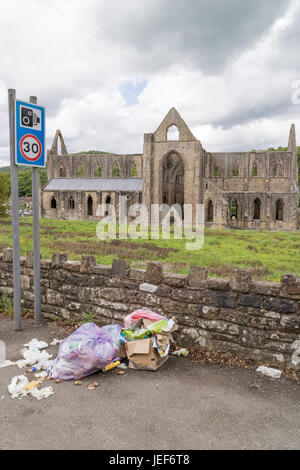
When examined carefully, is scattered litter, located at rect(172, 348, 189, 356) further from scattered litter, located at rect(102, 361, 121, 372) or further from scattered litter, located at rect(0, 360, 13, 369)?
scattered litter, located at rect(0, 360, 13, 369)

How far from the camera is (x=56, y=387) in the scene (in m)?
3.91

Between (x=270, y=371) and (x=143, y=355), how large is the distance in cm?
158

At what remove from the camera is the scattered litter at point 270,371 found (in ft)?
13.4

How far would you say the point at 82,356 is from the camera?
412 centimetres

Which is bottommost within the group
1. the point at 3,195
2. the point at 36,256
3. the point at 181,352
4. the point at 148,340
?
the point at 181,352

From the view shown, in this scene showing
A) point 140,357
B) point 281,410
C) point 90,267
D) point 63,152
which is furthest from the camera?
point 63,152

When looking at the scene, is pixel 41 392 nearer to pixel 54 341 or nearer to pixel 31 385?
pixel 31 385

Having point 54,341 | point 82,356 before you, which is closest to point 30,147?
point 54,341

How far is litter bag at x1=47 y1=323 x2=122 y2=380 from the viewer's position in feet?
13.5

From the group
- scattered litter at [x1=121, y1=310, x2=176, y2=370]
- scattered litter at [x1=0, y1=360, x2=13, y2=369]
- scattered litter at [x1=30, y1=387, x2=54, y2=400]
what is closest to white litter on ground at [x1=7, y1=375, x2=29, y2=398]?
scattered litter at [x1=30, y1=387, x2=54, y2=400]

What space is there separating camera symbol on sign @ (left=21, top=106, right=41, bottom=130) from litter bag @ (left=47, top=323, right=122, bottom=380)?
11.2 feet
